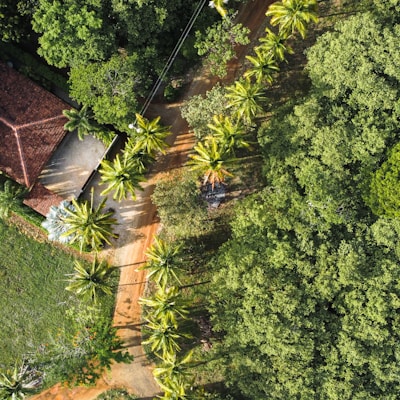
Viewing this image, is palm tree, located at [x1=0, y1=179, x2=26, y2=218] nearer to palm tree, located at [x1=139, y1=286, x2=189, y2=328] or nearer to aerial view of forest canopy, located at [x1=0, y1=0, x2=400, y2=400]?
aerial view of forest canopy, located at [x1=0, y1=0, x2=400, y2=400]

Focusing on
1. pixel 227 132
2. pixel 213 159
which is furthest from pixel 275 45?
pixel 213 159

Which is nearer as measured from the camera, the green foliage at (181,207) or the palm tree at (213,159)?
the palm tree at (213,159)

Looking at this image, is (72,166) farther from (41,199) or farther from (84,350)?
(84,350)

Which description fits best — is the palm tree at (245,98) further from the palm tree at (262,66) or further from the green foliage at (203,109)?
the green foliage at (203,109)

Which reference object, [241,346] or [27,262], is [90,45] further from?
[241,346]

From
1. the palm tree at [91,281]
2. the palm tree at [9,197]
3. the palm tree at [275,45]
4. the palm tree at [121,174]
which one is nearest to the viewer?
the palm tree at [121,174]

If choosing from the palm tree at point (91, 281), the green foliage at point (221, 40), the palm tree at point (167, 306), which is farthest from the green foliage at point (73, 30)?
the palm tree at point (167, 306)

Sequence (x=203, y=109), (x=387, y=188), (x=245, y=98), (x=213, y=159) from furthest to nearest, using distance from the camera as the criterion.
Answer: (x=203, y=109), (x=245, y=98), (x=213, y=159), (x=387, y=188)
